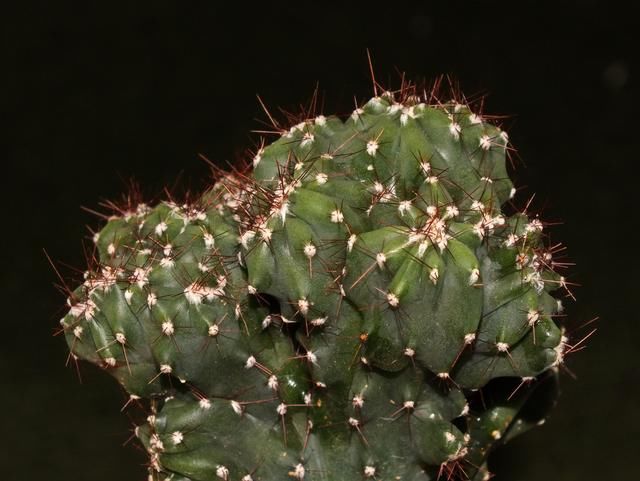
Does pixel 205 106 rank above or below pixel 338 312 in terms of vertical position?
→ below

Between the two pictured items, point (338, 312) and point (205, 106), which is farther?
point (205, 106)

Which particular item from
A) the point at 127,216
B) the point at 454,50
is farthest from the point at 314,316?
the point at 454,50

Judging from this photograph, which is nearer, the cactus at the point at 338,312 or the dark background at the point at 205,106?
the cactus at the point at 338,312

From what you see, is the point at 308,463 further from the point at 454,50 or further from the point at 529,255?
the point at 454,50

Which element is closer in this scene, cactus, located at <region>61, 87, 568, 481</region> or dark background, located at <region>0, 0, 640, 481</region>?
cactus, located at <region>61, 87, 568, 481</region>
